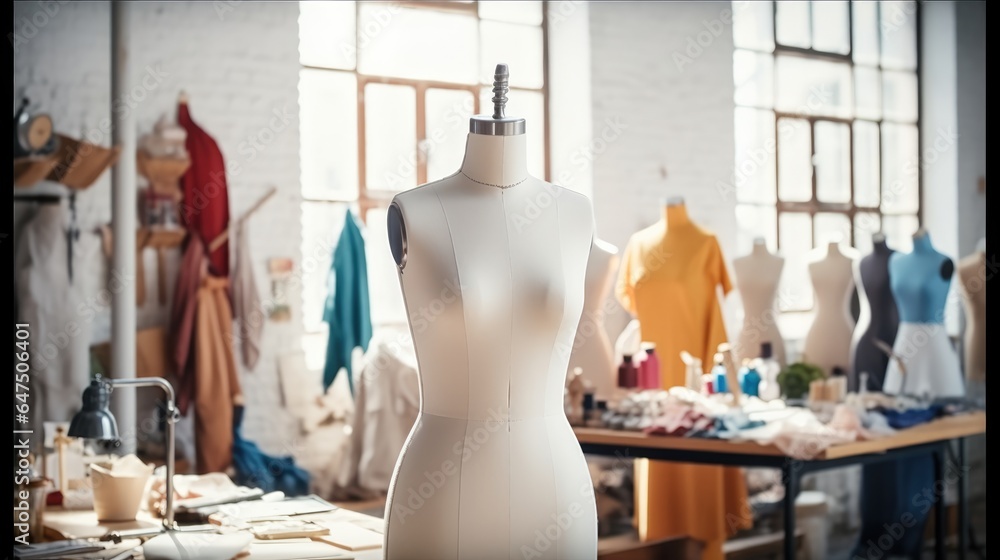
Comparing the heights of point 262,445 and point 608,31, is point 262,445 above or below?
below

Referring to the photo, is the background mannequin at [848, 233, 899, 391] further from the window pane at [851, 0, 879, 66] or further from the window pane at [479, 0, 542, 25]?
the window pane at [851, 0, 879, 66]

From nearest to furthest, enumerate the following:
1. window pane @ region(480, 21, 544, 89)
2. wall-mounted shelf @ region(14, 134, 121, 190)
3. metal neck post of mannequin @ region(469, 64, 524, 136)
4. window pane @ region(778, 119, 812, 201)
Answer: metal neck post of mannequin @ region(469, 64, 524, 136), wall-mounted shelf @ region(14, 134, 121, 190), window pane @ region(480, 21, 544, 89), window pane @ region(778, 119, 812, 201)

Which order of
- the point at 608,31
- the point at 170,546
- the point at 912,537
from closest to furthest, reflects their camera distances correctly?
the point at 170,546, the point at 912,537, the point at 608,31

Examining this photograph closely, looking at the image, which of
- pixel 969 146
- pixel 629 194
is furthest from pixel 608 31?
pixel 969 146

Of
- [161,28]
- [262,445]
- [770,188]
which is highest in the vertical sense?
[161,28]

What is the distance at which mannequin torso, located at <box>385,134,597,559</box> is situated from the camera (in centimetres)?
191

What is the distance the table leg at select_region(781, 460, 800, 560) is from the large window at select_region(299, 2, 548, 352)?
2.61 metres

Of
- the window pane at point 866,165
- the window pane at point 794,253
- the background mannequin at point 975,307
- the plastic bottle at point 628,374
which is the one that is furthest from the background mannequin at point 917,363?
the window pane at point 866,165

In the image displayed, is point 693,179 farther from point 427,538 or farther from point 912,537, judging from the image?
point 427,538

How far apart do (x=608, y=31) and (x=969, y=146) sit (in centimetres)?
292

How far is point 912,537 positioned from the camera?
4.72 metres

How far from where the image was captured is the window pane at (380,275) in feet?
18.0

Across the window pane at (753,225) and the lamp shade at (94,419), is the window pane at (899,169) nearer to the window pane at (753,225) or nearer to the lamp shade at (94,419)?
the window pane at (753,225)

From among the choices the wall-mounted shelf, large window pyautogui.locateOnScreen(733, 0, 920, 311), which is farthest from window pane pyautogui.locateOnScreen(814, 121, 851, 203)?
the wall-mounted shelf
